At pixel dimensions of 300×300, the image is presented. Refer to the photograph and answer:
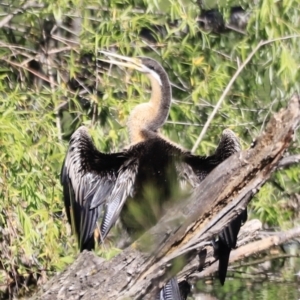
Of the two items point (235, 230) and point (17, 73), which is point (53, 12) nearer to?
point (17, 73)

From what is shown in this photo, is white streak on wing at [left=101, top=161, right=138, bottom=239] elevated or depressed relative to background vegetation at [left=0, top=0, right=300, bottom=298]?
A: elevated

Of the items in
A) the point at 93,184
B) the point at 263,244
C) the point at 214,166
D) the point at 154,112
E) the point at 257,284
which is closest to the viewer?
the point at 263,244

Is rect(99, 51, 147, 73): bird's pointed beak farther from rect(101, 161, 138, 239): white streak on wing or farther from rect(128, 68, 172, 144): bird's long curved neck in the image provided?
rect(101, 161, 138, 239): white streak on wing

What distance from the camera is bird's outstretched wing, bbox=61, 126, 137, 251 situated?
15.3 feet

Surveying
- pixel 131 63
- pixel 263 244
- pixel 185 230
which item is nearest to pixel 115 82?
pixel 131 63

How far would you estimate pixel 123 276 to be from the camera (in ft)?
10.6

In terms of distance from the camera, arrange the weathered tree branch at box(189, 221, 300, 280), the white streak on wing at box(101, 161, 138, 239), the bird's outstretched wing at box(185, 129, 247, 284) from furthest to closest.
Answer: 1. the white streak on wing at box(101, 161, 138, 239)
2. the bird's outstretched wing at box(185, 129, 247, 284)
3. the weathered tree branch at box(189, 221, 300, 280)

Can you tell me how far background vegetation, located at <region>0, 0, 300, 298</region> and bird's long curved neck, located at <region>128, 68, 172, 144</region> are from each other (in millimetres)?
343

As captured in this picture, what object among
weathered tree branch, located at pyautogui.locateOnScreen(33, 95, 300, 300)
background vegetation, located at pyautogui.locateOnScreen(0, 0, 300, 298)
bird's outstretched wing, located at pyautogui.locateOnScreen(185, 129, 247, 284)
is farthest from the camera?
background vegetation, located at pyautogui.locateOnScreen(0, 0, 300, 298)

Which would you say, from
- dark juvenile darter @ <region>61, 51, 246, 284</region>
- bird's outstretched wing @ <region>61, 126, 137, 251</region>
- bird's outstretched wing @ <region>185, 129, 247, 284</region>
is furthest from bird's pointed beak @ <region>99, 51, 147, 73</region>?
bird's outstretched wing @ <region>185, 129, 247, 284</region>

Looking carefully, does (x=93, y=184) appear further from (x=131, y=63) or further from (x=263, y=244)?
(x=131, y=63)

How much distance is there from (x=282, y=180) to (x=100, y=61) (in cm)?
142

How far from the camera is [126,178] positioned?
463 cm

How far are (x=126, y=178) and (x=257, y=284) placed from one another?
2.51 m
